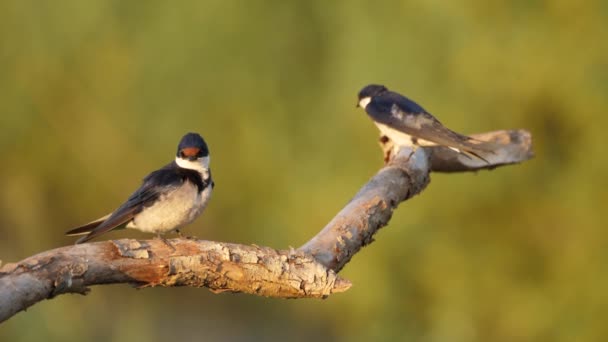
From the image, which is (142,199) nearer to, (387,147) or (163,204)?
(163,204)

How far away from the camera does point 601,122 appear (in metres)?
7.07

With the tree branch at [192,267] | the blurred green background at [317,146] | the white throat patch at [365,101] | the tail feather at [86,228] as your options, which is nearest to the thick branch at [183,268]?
the tree branch at [192,267]

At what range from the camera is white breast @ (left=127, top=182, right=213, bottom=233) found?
11.6ft

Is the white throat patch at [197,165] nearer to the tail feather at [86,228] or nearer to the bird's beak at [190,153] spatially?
the bird's beak at [190,153]

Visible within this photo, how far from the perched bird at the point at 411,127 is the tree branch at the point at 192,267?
3.88 ft

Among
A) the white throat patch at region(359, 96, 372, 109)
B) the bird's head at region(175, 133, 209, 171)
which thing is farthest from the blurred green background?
the bird's head at region(175, 133, 209, 171)

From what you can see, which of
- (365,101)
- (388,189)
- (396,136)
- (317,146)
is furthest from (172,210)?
(317,146)

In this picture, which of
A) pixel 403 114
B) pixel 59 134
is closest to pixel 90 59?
pixel 59 134

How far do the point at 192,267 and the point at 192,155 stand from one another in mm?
1099

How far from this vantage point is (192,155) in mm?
3750

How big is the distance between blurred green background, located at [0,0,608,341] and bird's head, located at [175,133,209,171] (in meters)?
3.62

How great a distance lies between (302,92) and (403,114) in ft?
12.8

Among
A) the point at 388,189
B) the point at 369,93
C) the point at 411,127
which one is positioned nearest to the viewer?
the point at 388,189

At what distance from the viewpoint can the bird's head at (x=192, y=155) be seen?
12.3 ft
